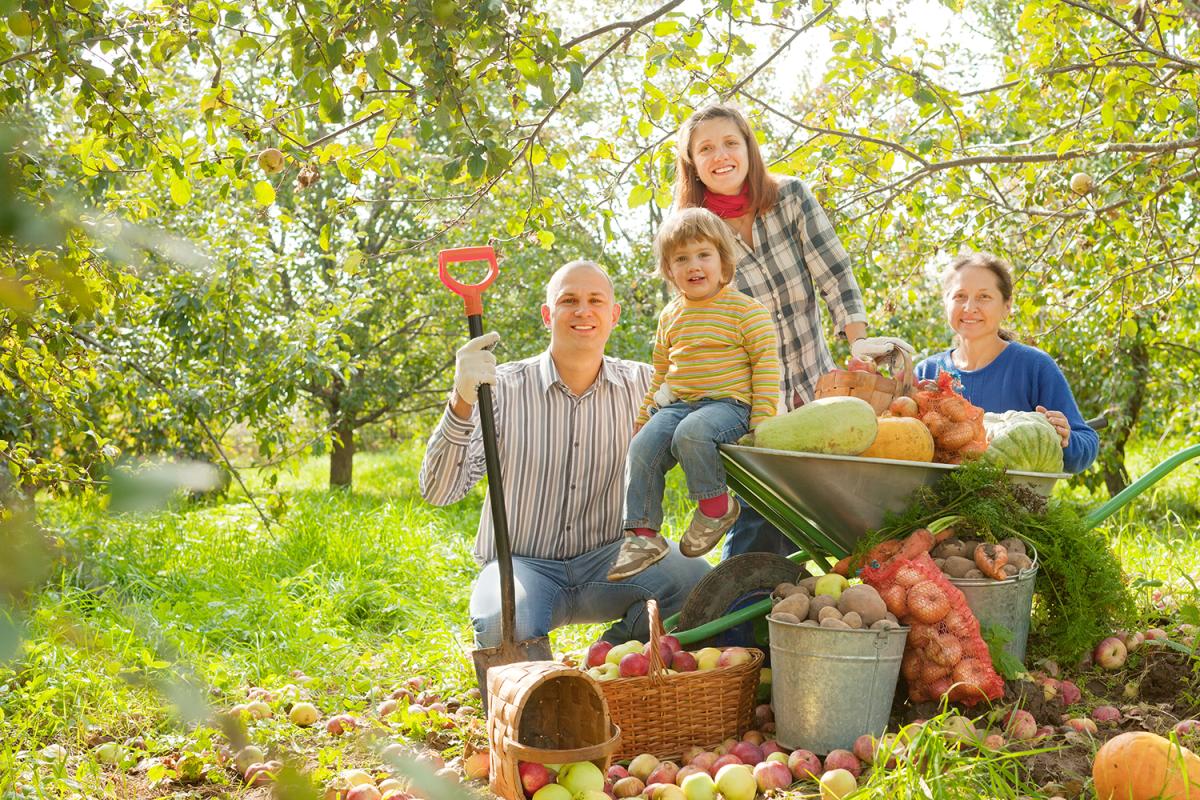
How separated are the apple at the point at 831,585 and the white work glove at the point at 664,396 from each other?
695 millimetres

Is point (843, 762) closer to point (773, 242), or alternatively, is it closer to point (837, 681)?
point (837, 681)

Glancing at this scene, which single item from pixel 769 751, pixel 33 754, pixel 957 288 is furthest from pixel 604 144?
pixel 33 754

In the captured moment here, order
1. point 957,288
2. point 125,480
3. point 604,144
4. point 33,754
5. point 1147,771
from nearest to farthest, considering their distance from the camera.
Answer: point 125,480, point 1147,771, point 33,754, point 957,288, point 604,144

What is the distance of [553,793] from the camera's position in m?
2.41

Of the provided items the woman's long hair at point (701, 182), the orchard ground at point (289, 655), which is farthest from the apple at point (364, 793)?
the woman's long hair at point (701, 182)

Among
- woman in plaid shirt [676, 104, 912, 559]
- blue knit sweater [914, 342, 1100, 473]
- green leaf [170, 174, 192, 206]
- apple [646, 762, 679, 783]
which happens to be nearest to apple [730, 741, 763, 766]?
apple [646, 762, 679, 783]

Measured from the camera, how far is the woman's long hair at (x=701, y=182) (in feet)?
10.9

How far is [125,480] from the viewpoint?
37 cm

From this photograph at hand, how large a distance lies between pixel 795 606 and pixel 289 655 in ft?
7.31

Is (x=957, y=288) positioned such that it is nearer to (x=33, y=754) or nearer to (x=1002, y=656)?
(x=1002, y=656)

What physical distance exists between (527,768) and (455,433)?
3.54 ft

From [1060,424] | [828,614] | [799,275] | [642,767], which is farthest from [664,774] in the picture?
[799,275]

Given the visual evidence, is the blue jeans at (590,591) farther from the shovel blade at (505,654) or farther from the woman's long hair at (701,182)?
the woman's long hair at (701,182)

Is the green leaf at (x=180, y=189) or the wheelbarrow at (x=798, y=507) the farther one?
the green leaf at (x=180, y=189)
